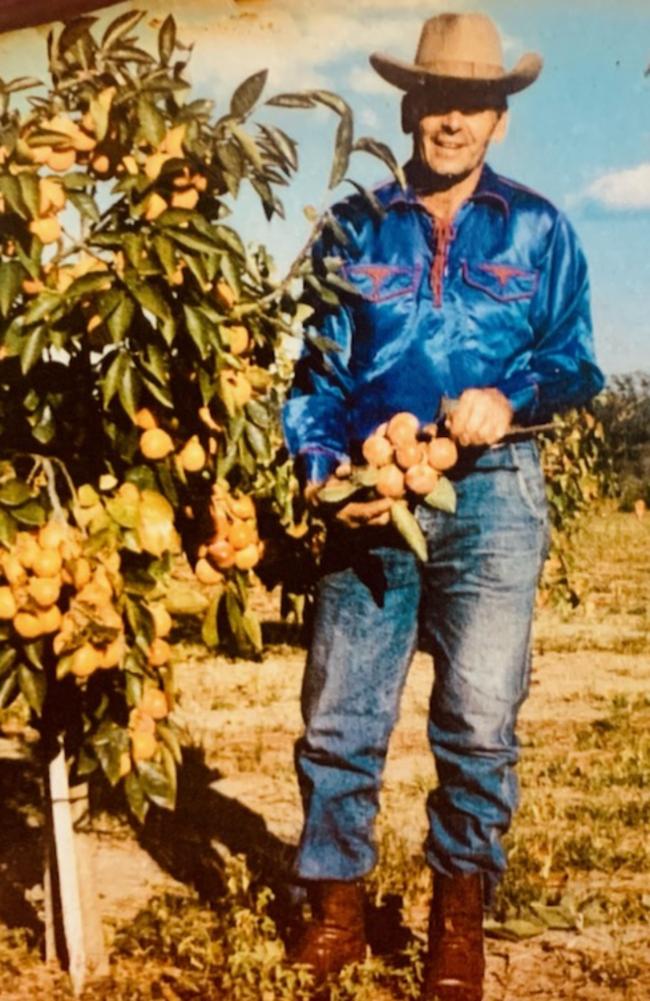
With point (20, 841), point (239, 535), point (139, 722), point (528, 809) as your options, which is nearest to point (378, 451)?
point (239, 535)

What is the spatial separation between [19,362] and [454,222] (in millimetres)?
777

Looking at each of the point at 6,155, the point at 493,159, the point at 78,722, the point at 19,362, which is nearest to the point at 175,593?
the point at 78,722

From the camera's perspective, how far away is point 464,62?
2.18 m

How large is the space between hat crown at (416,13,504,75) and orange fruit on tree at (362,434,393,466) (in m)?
0.65

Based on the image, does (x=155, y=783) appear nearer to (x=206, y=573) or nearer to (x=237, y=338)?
(x=206, y=573)

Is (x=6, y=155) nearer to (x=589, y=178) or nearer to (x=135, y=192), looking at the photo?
(x=135, y=192)

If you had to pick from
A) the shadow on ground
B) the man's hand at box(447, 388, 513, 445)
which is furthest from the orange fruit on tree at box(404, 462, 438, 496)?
the shadow on ground

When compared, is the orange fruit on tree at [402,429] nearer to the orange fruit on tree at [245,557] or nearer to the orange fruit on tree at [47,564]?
the orange fruit on tree at [245,557]

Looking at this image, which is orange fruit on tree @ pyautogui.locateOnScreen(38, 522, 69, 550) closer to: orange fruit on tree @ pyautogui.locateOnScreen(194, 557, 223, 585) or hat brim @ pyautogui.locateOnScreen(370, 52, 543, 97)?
orange fruit on tree @ pyautogui.locateOnScreen(194, 557, 223, 585)

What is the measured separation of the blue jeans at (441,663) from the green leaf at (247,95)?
666mm

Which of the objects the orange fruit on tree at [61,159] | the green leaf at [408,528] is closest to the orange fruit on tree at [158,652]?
the green leaf at [408,528]

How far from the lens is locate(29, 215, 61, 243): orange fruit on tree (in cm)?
193

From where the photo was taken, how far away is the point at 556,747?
2.80 metres

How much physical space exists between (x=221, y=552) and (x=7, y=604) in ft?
1.48
